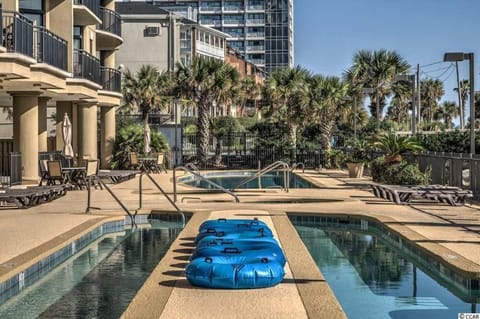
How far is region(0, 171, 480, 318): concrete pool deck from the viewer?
735 cm

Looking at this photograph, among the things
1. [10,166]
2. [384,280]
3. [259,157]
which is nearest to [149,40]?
[259,157]

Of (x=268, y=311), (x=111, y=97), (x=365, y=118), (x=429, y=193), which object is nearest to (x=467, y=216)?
(x=429, y=193)

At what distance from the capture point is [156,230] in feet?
50.4

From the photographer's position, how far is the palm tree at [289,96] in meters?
41.1

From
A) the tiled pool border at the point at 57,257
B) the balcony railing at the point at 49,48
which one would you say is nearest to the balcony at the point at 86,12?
the balcony railing at the point at 49,48

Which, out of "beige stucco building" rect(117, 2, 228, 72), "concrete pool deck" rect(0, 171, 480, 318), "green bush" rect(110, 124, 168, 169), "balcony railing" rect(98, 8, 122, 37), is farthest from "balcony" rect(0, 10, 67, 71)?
"beige stucco building" rect(117, 2, 228, 72)

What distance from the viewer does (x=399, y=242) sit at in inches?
507

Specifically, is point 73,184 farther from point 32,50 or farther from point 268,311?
point 268,311

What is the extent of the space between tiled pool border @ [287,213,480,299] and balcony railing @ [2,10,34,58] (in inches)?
377

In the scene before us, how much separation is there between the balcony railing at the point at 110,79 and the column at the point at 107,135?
4.74ft

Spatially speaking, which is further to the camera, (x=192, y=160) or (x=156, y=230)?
(x=192, y=160)

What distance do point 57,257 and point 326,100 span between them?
99.8 feet

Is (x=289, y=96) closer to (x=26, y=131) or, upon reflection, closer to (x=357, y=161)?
(x=357, y=161)

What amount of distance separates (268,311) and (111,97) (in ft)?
96.8
